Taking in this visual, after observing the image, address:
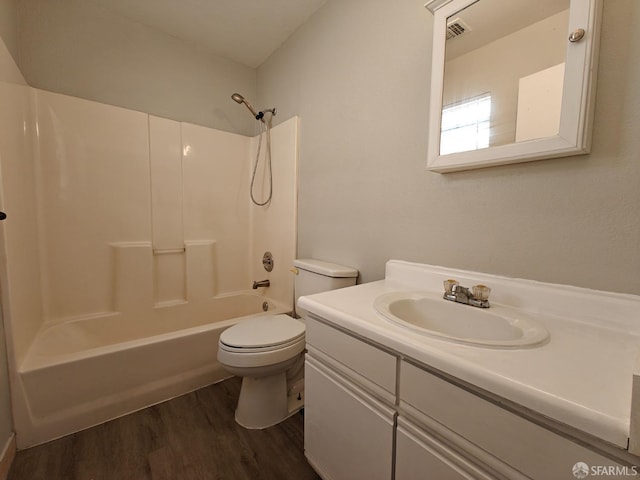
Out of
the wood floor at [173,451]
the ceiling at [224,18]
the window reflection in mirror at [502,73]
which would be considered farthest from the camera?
the ceiling at [224,18]

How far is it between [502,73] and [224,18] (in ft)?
5.91

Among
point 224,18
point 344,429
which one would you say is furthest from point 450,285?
point 224,18

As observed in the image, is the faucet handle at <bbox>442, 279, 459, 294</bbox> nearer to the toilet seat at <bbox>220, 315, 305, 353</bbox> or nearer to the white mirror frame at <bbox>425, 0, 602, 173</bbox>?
the white mirror frame at <bbox>425, 0, 602, 173</bbox>

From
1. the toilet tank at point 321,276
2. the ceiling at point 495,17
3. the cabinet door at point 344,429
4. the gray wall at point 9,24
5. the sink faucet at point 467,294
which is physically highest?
the gray wall at point 9,24

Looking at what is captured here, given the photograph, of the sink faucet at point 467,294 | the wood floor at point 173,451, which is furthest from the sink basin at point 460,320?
the wood floor at point 173,451

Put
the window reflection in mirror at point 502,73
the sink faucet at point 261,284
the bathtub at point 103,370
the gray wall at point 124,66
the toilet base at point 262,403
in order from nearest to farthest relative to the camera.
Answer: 1. the window reflection in mirror at point 502,73
2. the bathtub at point 103,370
3. the toilet base at point 262,403
4. the gray wall at point 124,66
5. the sink faucet at point 261,284

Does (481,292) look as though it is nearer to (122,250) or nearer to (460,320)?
(460,320)

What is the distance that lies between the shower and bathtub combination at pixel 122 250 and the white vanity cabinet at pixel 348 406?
3.01 feet

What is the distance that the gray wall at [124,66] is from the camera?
1.52m

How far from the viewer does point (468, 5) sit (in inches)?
36.6

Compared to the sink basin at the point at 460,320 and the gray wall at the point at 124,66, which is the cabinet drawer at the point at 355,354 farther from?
the gray wall at the point at 124,66

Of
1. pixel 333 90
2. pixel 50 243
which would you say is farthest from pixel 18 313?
pixel 333 90

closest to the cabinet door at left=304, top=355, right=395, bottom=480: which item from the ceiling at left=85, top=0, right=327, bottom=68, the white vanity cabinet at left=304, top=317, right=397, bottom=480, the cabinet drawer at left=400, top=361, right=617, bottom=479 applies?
the white vanity cabinet at left=304, top=317, right=397, bottom=480

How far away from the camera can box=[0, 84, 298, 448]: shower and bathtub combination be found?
1.22 meters
